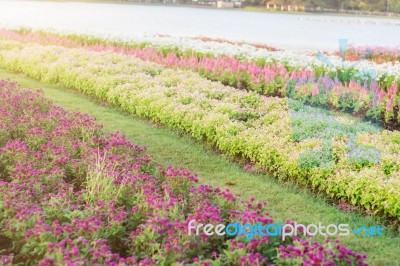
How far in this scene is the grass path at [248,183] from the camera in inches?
173

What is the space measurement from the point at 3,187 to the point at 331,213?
2867 mm

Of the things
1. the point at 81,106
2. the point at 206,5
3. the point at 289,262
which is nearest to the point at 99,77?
the point at 81,106

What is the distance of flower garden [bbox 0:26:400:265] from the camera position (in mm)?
3451

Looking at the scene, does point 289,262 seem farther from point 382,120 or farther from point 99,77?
point 99,77

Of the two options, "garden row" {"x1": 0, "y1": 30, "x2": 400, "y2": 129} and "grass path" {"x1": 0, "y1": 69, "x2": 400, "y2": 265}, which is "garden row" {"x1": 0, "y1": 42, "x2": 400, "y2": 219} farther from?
"garden row" {"x1": 0, "y1": 30, "x2": 400, "y2": 129}

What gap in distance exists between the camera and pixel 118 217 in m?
3.78

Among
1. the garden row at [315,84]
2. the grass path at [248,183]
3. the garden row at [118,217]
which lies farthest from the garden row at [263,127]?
the garden row at [118,217]

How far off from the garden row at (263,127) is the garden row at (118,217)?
1327 mm

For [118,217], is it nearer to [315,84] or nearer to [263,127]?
[263,127]

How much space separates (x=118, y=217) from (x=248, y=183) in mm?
2225

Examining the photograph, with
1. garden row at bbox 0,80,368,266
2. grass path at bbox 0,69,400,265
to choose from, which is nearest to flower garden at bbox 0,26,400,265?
garden row at bbox 0,80,368,266

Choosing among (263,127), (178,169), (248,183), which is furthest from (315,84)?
(178,169)

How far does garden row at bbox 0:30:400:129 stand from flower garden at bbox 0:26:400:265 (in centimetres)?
3

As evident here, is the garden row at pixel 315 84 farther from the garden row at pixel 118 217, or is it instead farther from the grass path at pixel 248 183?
the garden row at pixel 118 217
